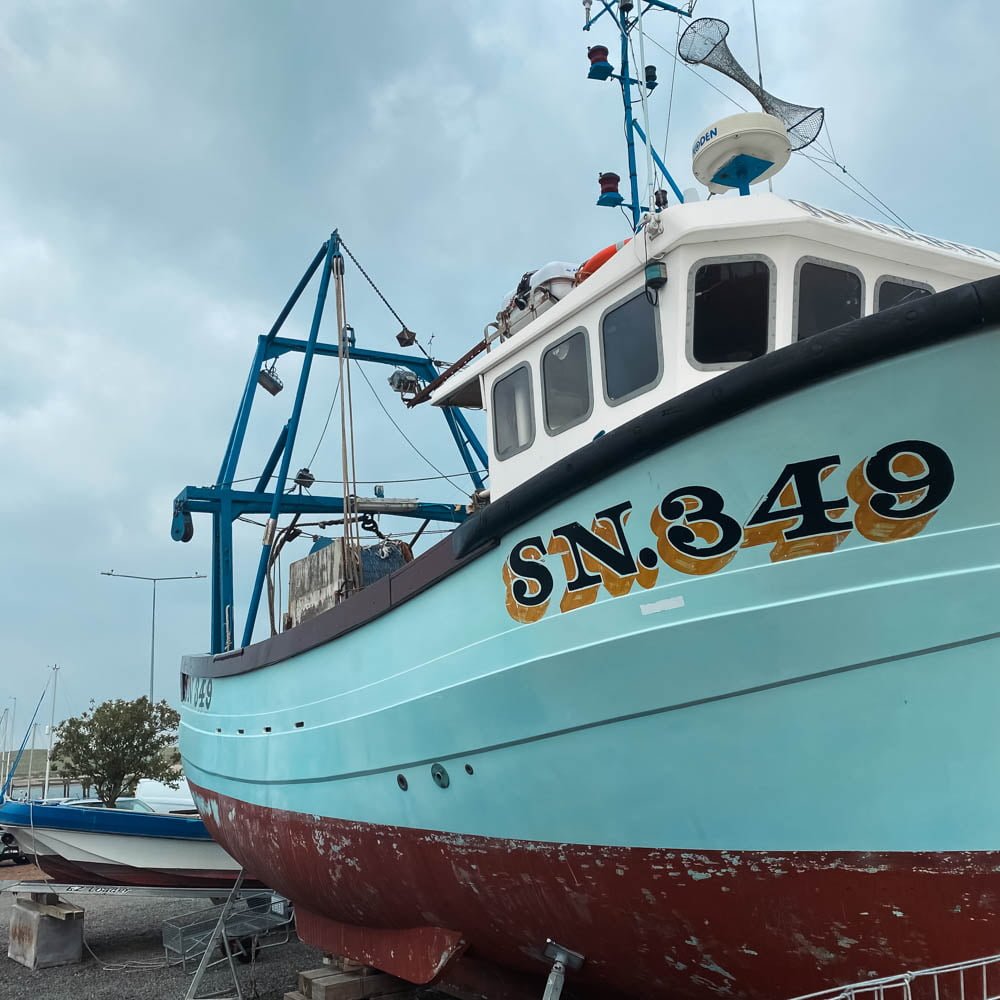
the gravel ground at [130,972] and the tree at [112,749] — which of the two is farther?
the tree at [112,749]

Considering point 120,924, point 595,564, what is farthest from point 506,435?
point 120,924

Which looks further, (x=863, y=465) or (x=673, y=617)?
(x=673, y=617)

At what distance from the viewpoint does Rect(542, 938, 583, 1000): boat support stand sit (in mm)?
3930

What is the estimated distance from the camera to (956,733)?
2.99 m

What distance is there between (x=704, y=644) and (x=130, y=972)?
758 centimetres

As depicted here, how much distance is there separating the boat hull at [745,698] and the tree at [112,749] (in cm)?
2258

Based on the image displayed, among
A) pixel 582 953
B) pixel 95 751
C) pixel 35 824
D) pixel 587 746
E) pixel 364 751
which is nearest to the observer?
pixel 587 746

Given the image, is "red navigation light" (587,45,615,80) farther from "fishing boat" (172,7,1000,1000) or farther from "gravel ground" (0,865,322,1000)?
"gravel ground" (0,865,322,1000)

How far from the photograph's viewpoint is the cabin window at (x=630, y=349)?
4.30 metres

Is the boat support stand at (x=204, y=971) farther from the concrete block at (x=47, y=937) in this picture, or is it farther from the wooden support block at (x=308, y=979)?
the concrete block at (x=47, y=937)

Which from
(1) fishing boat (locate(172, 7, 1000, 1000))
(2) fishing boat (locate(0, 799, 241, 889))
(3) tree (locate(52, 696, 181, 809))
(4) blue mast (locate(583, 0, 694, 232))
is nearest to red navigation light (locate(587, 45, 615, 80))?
(4) blue mast (locate(583, 0, 694, 232))

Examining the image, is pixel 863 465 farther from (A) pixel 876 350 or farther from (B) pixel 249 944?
(B) pixel 249 944

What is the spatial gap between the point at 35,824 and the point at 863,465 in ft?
32.5

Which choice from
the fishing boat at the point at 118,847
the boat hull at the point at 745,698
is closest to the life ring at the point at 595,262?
the boat hull at the point at 745,698
